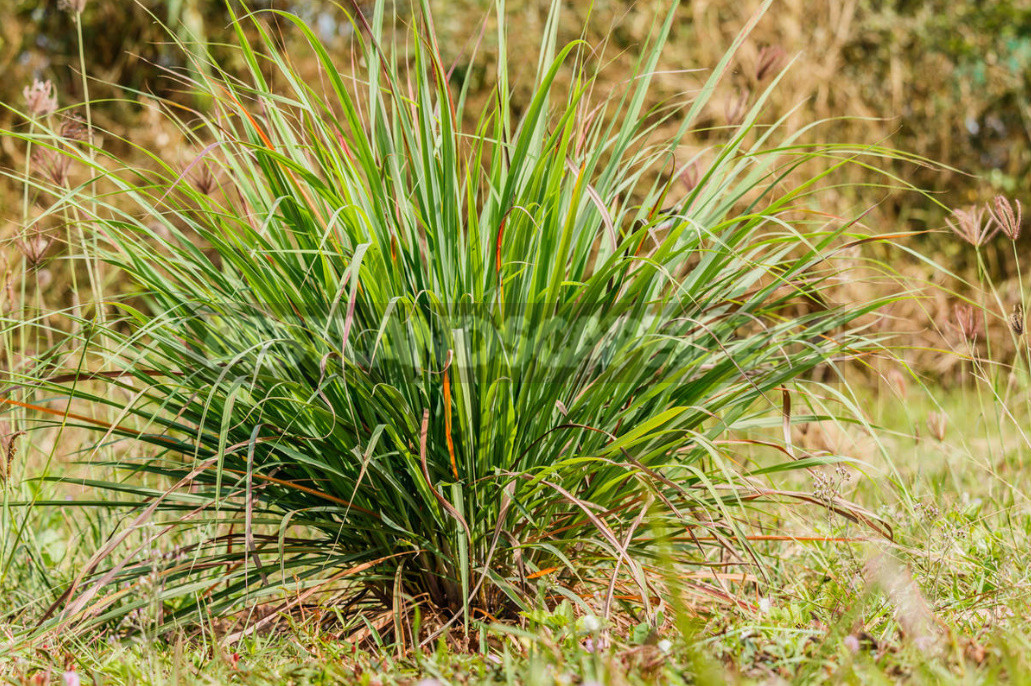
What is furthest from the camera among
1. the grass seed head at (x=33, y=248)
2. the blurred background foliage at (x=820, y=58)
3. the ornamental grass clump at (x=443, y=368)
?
the blurred background foliage at (x=820, y=58)

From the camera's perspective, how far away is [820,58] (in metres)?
5.69

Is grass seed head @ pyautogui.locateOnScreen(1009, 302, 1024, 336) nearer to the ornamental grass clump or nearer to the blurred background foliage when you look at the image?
the ornamental grass clump

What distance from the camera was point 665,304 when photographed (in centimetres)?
171

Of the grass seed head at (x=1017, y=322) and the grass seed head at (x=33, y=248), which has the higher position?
the grass seed head at (x=33, y=248)

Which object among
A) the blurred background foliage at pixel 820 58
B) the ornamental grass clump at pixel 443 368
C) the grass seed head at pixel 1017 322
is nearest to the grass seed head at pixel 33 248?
the ornamental grass clump at pixel 443 368

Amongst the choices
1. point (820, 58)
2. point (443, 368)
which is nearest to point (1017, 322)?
point (443, 368)

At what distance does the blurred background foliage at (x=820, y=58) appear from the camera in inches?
221

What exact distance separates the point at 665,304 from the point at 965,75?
574 cm

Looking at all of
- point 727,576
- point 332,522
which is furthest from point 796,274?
point 332,522

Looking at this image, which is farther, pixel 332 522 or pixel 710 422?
pixel 710 422

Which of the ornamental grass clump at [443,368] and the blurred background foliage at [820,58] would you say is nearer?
the ornamental grass clump at [443,368]

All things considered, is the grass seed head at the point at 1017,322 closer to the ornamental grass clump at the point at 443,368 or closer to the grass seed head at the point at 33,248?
the ornamental grass clump at the point at 443,368

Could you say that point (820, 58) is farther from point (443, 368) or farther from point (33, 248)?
point (33, 248)

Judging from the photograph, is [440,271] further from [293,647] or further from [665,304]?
[293,647]
